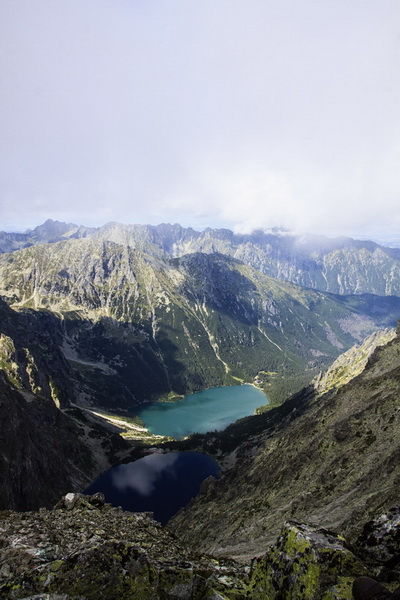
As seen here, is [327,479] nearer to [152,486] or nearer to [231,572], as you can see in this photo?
[231,572]

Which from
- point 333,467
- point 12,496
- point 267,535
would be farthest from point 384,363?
point 12,496

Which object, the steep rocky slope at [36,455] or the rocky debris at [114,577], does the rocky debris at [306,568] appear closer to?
the rocky debris at [114,577]

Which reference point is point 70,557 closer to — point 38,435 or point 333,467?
point 333,467

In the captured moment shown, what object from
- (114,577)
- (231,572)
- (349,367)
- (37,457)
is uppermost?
(114,577)

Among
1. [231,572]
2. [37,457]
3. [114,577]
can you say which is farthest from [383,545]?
[37,457]

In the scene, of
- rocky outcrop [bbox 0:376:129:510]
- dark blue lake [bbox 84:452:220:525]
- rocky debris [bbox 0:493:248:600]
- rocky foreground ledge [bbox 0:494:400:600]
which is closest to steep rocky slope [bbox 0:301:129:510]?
rocky outcrop [bbox 0:376:129:510]

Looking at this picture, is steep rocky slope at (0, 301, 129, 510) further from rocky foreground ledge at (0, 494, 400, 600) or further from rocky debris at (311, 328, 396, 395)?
rocky debris at (311, 328, 396, 395)

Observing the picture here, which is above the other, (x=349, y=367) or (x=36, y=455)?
(x=349, y=367)
